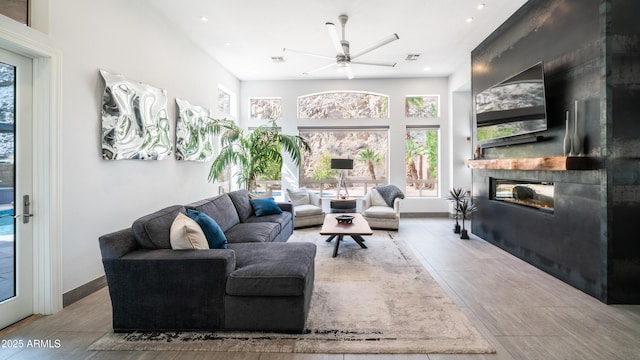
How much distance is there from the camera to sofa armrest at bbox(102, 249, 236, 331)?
2.24 m

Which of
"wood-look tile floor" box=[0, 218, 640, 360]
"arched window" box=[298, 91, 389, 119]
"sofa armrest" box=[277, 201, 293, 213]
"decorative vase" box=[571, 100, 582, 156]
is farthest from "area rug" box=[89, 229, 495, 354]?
"arched window" box=[298, 91, 389, 119]

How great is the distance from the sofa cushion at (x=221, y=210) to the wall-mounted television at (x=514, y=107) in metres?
3.90

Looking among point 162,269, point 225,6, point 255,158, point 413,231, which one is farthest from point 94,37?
point 413,231

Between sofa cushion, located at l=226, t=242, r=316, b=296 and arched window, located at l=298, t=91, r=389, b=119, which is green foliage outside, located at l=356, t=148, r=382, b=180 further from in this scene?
sofa cushion, located at l=226, t=242, r=316, b=296

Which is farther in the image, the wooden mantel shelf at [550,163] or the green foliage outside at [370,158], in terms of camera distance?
the green foliage outside at [370,158]

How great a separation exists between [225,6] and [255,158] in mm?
2850

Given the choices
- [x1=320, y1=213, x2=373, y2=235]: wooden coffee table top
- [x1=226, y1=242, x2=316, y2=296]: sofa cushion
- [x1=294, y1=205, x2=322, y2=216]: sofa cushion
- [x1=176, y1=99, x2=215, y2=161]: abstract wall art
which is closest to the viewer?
[x1=226, y1=242, x2=316, y2=296]: sofa cushion

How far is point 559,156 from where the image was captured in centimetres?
328

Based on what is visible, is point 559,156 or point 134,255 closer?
point 134,255

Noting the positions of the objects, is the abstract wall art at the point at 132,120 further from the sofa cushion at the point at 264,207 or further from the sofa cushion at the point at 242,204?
the sofa cushion at the point at 264,207

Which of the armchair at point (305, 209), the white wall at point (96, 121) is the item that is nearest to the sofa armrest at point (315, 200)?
the armchair at point (305, 209)

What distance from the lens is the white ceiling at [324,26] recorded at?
3953 millimetres

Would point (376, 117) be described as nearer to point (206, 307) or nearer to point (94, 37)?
point (94, 37)

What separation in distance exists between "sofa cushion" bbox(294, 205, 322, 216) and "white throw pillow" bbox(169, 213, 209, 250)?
357 centimetres
